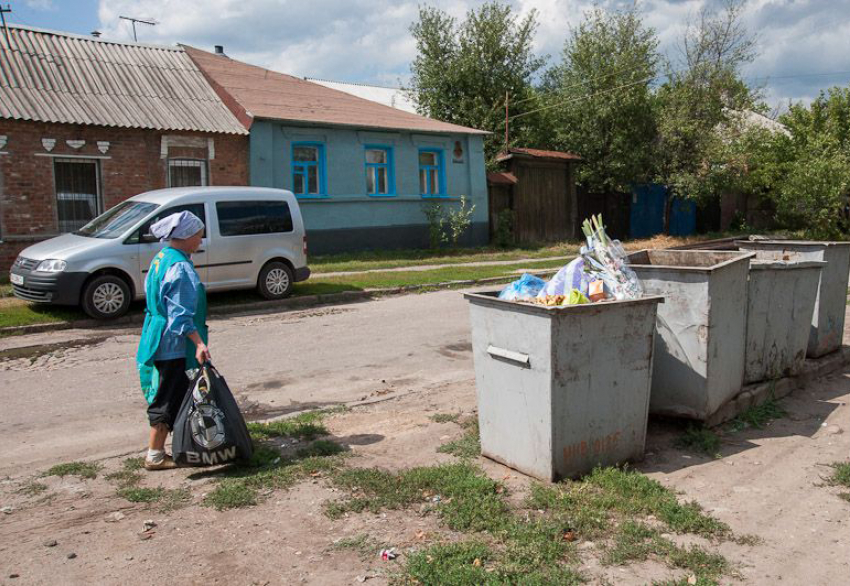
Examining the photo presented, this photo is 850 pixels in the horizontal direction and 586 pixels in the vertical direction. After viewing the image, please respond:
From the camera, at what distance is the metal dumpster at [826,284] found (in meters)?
7.45

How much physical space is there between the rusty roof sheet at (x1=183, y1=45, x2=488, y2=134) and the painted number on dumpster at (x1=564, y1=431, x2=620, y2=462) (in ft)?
51.2

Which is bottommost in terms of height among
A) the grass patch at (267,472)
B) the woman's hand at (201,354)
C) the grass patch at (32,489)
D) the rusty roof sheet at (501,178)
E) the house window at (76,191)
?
the grass patch at (32,489)

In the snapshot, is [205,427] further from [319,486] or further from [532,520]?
[532,520]

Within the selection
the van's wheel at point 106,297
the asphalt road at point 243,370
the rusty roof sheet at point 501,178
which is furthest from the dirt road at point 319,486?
the rusty roof sheet at point 501,178

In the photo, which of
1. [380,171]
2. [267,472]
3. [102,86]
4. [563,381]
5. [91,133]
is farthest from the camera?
[380,171]

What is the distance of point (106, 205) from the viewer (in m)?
16.8

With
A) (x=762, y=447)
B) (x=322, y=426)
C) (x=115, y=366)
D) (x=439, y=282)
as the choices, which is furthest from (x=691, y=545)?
(x=439, y=282)

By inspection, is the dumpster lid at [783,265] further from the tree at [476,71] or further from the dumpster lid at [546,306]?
the tree at [476,71]

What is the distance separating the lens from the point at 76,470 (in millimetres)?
4969

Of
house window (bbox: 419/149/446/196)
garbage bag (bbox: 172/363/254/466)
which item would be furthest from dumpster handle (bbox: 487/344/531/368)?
house window (bbox: 419/149/446/196)

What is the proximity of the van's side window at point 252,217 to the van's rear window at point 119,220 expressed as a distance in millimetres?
1143

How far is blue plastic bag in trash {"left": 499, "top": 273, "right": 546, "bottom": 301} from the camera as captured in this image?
196 inches

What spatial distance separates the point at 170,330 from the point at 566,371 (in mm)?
2541

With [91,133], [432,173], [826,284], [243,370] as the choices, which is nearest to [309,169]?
[432,173]
